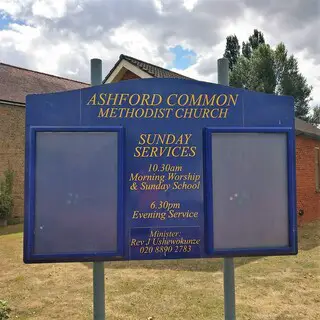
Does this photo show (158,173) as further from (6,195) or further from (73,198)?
(6,195)

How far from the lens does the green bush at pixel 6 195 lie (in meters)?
16.1

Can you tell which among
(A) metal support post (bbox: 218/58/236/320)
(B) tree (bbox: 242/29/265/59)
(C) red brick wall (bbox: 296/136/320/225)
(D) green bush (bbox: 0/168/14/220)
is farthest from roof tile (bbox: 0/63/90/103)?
(B) tree (bbox: 242/29/265/59)

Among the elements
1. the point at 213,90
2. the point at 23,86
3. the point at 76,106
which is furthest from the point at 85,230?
the point at 23,86

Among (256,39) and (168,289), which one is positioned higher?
(256,39)

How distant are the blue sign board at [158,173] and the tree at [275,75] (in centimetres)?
3235

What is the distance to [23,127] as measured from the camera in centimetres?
1873

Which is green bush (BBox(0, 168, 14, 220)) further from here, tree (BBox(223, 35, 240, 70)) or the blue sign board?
tree (BBox(223, 35, 240, 70))

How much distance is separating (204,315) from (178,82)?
3.50 metres

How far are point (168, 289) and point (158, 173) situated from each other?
3.34 m

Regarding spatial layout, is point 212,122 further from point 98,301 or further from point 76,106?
point 98,301

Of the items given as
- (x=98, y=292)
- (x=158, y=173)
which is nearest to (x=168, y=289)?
(x=98, y=292)

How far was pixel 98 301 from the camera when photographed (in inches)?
153

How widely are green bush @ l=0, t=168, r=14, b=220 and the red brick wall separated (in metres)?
13.4

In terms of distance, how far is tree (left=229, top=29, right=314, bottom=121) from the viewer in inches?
1369
